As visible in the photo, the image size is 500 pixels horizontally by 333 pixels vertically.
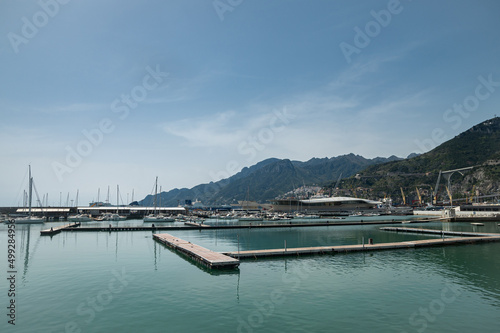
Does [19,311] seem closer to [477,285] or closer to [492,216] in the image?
[477,285]

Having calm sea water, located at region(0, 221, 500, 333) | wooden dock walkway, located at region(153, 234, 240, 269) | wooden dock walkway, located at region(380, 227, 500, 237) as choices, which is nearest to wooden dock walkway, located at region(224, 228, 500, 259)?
calm sea water, located at region(0, 221, 500, 333)

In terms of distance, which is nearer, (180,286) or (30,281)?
(180,286)

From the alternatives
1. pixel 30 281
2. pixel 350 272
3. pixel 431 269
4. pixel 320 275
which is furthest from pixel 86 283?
pixel 431 269

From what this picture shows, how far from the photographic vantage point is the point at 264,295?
2736 centimetres

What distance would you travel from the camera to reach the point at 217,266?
37.3m

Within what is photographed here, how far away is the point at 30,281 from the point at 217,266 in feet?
64.7

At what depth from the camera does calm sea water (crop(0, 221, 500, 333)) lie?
21.0 meters

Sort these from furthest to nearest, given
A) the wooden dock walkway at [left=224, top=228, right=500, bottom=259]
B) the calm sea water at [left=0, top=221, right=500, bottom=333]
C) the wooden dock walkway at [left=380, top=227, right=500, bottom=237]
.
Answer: the wooden dock walkway at [left=380, top=227, right=500, bottom=237], the wooden dock walkway at [left=224, top=228, right=500, bottom=259], the calm sea water at [left=0, top=221, right=500, bottom=333]

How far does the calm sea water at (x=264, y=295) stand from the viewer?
21038mm

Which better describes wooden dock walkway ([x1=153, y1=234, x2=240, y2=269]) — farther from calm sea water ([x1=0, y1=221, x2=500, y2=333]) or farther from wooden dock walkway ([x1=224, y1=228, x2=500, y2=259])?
wooden dock walkway ([x1=224, y1=228, x2=500, y2=259])

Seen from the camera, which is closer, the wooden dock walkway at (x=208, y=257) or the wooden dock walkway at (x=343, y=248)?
the wooden dock walkway at (x=208, y=257)

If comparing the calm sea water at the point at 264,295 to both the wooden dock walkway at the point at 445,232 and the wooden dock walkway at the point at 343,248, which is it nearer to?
the wooden dock walkway at the point at 343,248

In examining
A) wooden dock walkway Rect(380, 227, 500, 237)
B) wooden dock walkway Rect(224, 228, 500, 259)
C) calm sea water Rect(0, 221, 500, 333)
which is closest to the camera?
calm sea water Rect(0, 221, 500, 333)

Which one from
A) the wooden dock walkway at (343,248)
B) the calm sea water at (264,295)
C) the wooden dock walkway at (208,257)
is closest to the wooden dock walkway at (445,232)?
the wooden dock walkway at (343,248)
